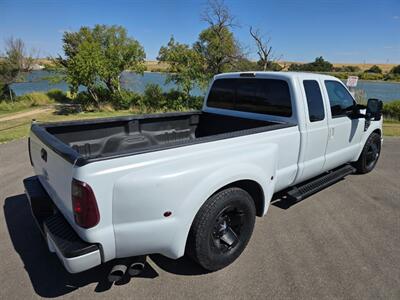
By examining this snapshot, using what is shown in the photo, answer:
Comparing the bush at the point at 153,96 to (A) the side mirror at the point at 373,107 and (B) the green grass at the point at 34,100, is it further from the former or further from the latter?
(A) the side mirror at the point at 373,107

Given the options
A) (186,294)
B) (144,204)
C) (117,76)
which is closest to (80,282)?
(186,294)

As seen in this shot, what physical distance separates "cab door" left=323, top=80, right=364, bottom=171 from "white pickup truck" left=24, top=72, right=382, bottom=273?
2 centimetres

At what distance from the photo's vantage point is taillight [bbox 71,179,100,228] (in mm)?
1880

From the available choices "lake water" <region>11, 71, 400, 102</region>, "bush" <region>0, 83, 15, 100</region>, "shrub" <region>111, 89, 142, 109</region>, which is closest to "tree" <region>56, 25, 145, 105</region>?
"shrub" <region>111, 89, 142, 109</region>

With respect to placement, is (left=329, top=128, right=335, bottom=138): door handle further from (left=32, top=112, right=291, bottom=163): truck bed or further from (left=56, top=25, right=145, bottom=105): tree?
(left=56, top=25, right=145, bottom=105): tree

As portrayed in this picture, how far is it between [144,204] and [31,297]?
1431mm

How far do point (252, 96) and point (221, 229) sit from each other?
83.3 inches

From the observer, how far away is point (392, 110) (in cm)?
1527

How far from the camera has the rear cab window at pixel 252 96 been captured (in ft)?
12.0

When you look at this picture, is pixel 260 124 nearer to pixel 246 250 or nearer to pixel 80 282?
pixel 246 250

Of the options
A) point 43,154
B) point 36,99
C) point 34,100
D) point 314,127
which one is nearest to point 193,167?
point 43,154

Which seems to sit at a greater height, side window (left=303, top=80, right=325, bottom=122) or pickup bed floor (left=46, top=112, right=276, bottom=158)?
side window (left=303, top=80, right=325, bottom=122)

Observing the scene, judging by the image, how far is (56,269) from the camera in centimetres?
279

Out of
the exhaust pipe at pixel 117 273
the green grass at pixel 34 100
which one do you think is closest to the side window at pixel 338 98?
the exhaust pipe at pixel 117 273
